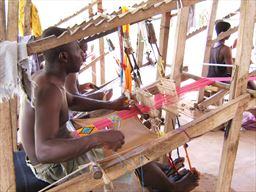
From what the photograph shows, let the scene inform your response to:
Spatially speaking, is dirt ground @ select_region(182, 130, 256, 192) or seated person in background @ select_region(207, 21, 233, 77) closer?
dirt ground @ select_region(182, 130, 256, 192)

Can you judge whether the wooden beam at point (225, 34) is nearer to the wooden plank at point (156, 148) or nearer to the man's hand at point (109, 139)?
the wooden plank at point (156, 148)

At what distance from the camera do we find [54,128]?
49.7 inches

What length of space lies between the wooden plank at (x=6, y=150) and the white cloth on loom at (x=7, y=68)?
77mm

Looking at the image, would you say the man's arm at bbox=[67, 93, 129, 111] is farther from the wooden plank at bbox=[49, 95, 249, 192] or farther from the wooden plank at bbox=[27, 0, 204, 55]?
the wooden plank at bbox=[27, 0, 204, 55]

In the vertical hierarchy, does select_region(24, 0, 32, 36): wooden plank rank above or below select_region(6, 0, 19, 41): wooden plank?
below

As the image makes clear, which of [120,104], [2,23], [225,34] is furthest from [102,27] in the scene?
[225,34]

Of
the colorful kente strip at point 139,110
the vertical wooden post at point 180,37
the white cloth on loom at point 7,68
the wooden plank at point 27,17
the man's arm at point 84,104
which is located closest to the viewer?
the white cloth on loom at point 7,68

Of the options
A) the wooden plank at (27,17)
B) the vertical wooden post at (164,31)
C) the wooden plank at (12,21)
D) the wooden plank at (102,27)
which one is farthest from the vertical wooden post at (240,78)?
the wooden plank at (27,17)

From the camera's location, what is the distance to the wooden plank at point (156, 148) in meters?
1.22

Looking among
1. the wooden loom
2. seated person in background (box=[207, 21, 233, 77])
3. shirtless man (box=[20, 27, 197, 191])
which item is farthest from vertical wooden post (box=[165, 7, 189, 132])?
seated person in background (box=[207, 21, 233, 77])

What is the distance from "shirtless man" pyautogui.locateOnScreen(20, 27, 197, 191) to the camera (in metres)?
1.24

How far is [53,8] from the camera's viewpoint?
26.1 ft

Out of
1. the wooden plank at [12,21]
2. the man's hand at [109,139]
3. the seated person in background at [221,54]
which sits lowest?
the seated person in background at [221,54]

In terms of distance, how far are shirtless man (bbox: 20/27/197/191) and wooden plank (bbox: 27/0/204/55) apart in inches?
6.5
